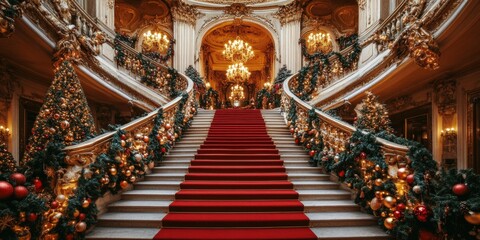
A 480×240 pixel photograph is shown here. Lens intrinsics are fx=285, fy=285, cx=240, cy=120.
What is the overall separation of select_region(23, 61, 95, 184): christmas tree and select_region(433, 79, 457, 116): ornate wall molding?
738 centimetres

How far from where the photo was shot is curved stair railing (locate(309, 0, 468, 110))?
4795 millimetres

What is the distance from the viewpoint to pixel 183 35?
14305 mm

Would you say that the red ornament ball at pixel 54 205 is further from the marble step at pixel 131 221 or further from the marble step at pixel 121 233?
the marble step at pixel 131 221

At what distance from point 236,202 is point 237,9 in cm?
1287

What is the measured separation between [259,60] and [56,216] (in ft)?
65.0

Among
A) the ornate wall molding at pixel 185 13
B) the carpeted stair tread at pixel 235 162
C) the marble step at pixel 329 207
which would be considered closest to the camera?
the marble step at pixel 329 207

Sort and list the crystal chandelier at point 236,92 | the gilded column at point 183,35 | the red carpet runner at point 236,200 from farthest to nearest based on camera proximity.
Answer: the crystal chandelier at point 236,92
the gilded column at point 183,35
the red carpet runner at point 236,200

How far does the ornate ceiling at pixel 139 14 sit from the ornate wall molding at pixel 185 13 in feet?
1.59

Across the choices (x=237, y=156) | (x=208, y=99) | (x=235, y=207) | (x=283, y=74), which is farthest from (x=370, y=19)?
(x=235, y=207)

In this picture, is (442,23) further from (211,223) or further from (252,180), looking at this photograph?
(211,223)

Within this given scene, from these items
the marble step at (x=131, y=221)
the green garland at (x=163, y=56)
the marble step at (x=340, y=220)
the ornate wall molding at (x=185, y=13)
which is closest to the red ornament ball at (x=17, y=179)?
the marble step at (x=131, y=221)

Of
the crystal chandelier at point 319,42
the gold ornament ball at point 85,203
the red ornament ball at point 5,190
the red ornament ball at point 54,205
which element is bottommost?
the gold ornament ball at point 85,203

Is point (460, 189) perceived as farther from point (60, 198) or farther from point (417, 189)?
point (60, 198)

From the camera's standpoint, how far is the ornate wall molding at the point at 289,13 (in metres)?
14.2
